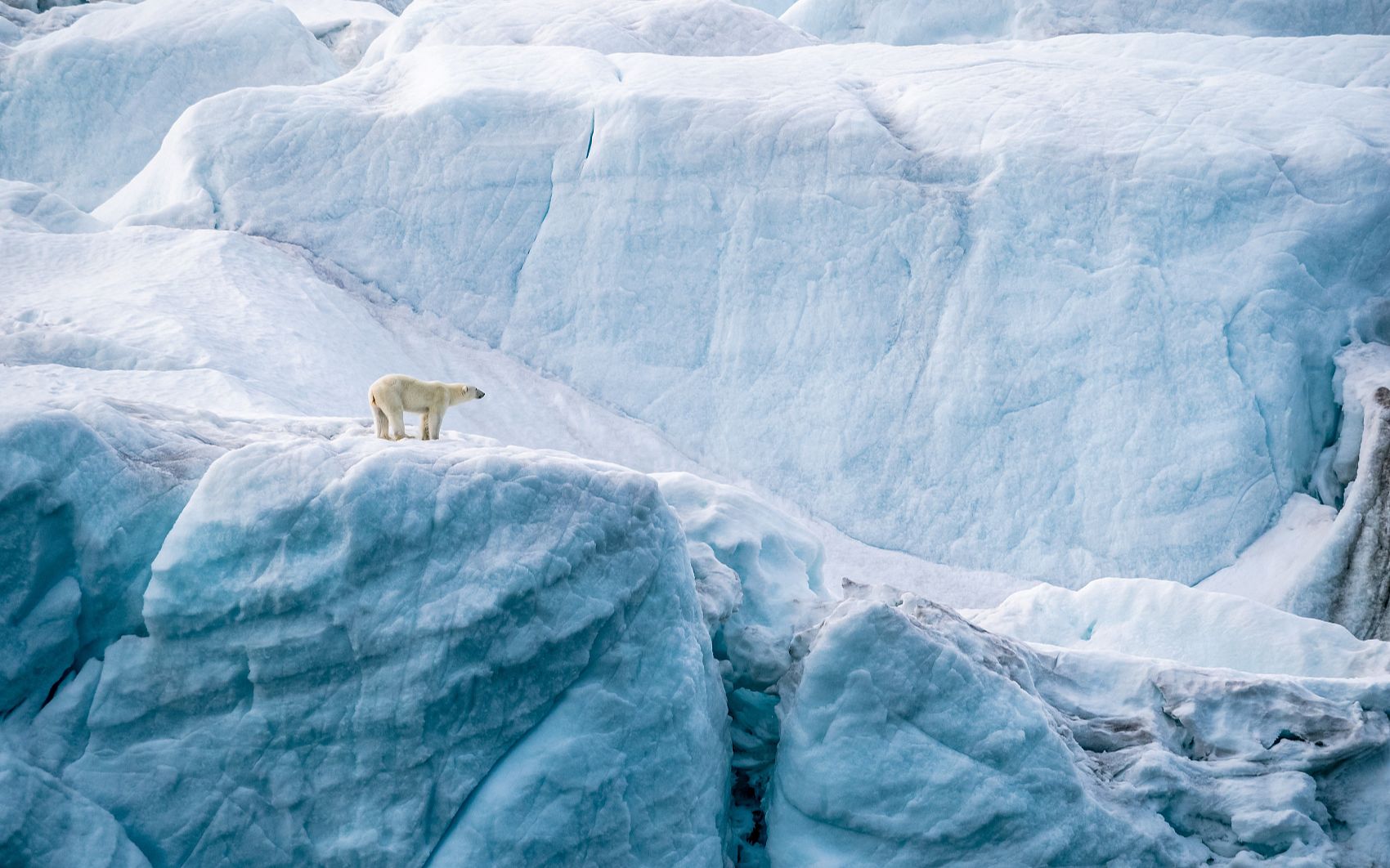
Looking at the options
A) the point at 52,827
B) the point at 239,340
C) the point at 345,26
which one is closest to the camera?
the point at 52,827

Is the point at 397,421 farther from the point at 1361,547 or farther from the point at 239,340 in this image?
the point at 1361,547

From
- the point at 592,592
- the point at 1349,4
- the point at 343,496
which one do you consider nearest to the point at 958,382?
the point at 592,592

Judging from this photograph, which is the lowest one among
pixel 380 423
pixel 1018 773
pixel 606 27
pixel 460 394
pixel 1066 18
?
pixel 1018 773

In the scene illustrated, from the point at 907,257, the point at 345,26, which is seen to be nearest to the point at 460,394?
the point at 907,257

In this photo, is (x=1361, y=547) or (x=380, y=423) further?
(x=1361, y=547)

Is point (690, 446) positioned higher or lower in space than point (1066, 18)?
lower

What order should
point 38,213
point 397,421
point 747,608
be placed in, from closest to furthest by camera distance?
point 397,421
point 747,608
point 38,213

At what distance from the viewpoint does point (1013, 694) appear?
639 centimetres

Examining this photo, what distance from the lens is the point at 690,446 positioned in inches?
486

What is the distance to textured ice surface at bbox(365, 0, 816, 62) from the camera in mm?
17188

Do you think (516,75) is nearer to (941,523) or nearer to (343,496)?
(941,523)

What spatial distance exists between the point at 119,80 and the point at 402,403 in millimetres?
14295

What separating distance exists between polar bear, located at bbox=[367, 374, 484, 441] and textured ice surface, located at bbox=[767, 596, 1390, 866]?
2.34 meters

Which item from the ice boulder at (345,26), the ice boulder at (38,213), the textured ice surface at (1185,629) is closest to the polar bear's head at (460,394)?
the textured ice surface at (1185,629)
